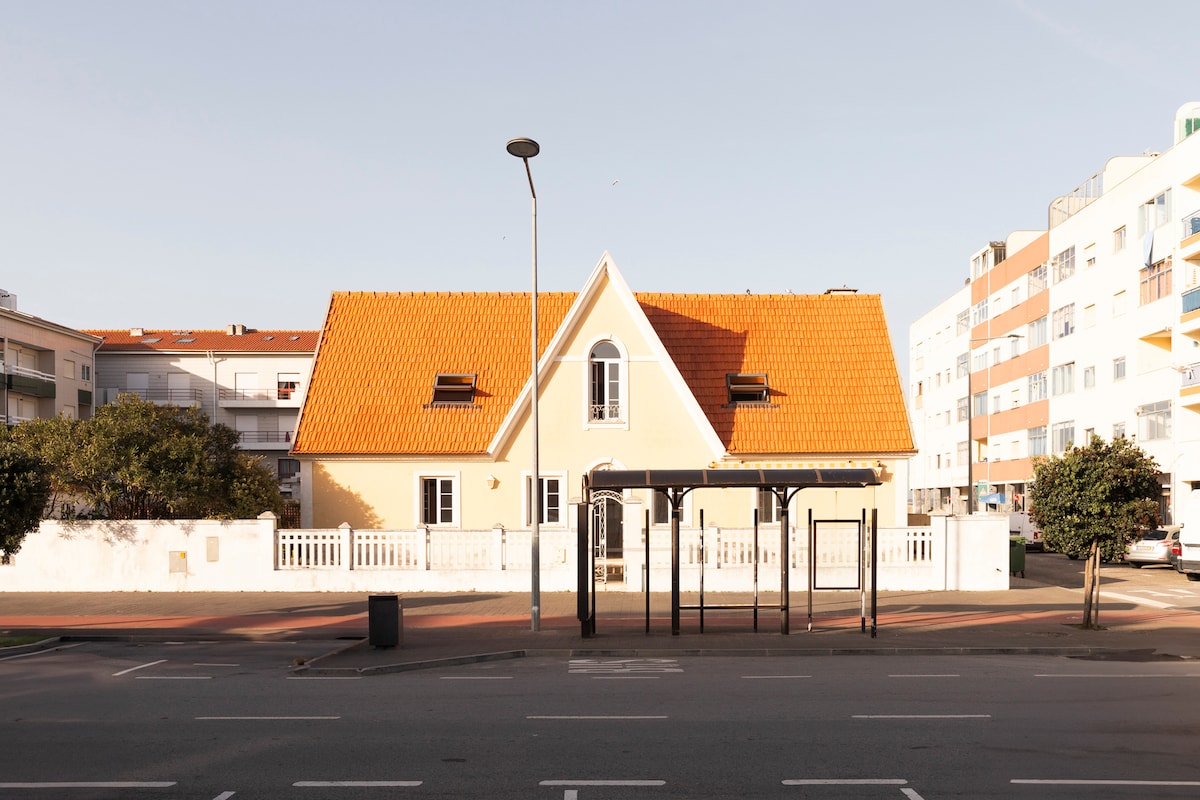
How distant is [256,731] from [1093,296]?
51421 mm

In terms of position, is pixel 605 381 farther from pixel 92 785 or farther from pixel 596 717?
pixel 92 785

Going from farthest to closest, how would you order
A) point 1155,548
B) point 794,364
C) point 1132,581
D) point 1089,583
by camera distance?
point 1155,548, point 794,364, point 1132,581, point 1089,583

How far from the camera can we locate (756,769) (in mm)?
8961

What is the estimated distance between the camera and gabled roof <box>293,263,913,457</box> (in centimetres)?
2927

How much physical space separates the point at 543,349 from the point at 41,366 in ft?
154

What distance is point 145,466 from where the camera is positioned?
2644 centimetres

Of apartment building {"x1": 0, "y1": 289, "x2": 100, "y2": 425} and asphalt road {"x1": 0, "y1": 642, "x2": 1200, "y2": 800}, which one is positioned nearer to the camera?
asphalt road {"x1": 0, "y1": 642, "x2": 1200, "y2": 800}

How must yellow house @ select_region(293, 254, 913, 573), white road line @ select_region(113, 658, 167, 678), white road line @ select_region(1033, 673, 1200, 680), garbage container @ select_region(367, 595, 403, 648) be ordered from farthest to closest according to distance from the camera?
yellow house @ select_region(293, 254, 913, 573), garbage container @ select_region(367, 595, 403, 648), white road line @ select_region(113, 658, 167, 678), white road line @ select_region(1033, 673, 1200, 680)

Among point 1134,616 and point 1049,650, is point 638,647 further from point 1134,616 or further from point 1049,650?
point 1134,616

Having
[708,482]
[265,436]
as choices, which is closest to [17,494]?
[708,482]

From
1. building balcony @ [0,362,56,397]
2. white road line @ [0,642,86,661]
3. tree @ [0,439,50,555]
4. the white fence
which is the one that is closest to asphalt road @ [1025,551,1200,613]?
the white fence

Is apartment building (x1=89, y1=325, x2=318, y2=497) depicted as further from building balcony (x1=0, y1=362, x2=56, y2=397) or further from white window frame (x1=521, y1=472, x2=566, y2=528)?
white window frame (x1=521, y1=472, x2=566, y2=528)

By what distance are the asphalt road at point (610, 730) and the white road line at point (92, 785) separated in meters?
0.03

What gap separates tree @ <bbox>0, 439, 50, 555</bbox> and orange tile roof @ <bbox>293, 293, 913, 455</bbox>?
380 inches
